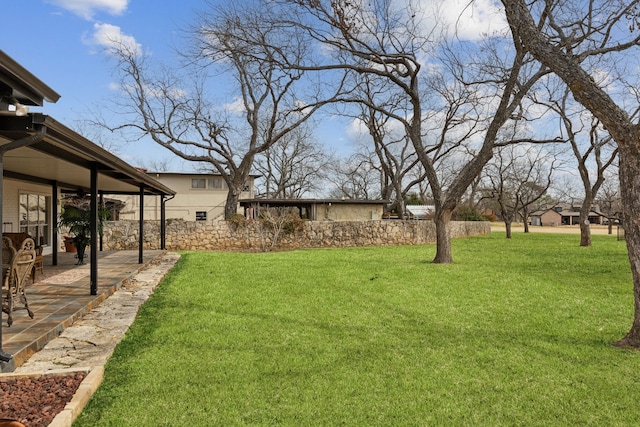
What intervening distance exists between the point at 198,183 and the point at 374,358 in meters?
27.1

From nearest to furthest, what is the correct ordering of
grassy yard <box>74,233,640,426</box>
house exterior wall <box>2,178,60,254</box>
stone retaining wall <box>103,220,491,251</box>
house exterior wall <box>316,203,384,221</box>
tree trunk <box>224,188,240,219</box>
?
grassy yard <box>74,233,640,426</box> → house exterior wall <box>2,178,60,254</box> → stone retaining wall <box>103,220,491,251</box> → tree trunk <box>224,188,240,219</box> → house exterior wall <box>316,203,384,221</box>

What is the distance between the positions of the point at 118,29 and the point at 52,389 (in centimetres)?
2339

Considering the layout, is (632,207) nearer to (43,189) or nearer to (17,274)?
(17,274)

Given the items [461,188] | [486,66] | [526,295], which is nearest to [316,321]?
[526,295]

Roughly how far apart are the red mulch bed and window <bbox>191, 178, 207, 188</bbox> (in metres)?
27.0

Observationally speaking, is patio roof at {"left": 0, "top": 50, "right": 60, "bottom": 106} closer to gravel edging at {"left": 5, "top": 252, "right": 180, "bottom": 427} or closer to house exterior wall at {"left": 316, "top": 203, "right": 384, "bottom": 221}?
gravel edging at {"left": 5, "top": 252, "right": 180, "bottom": 427}

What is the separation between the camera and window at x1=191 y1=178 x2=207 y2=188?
29672mm

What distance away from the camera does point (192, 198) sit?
2955 centimetres

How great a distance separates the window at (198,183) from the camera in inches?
1168

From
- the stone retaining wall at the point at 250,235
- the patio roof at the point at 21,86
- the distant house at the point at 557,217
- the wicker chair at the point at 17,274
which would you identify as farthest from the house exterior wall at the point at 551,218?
the patio roof at the point at 21,86

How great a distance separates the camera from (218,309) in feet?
21.3

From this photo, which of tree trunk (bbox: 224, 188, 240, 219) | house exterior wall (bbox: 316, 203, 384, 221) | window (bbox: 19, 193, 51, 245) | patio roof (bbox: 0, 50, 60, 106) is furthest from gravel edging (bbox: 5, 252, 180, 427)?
house exterior wall (bbox: 316, 203, 384, 221)

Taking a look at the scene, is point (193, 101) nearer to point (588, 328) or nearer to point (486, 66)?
point (486, 66)

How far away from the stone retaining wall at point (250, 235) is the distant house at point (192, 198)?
9458 mm
